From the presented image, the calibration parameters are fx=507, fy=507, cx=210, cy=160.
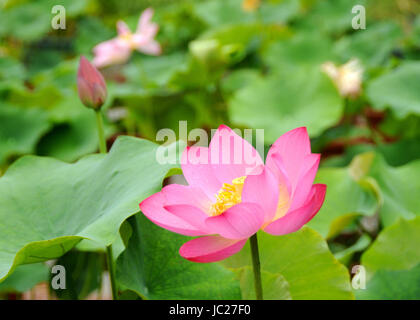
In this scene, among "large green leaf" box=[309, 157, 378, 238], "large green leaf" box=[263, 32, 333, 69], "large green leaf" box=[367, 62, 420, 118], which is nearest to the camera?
"large green leaf" box=[309, 157, 378, 238]

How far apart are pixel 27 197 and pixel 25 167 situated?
0.18 feet

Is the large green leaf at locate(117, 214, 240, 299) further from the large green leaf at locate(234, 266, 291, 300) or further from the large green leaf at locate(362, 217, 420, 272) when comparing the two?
the large green leaf at locate(362, 217, 420, 272)

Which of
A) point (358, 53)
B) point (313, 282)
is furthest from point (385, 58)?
point (313, 282)

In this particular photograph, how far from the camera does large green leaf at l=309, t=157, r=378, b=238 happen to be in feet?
2.73

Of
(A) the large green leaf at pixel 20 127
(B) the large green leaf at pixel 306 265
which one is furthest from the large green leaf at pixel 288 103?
(B) the large green leaf at pixel 306 265

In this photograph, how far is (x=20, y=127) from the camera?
1.42m

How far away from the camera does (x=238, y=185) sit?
1.41ft

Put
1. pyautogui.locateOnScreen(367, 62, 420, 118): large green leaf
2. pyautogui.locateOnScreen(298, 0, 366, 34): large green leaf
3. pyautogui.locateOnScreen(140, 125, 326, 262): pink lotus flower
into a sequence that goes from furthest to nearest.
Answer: pyautogui.locateOnScreen(298, 0, 366, 34): large green leaf < pyautogui.locateOnScreen(367, 62, 420, 118): large green leaf < pyautogui.locateOnScreen(140, 125, 326, 262): pink lotus flower

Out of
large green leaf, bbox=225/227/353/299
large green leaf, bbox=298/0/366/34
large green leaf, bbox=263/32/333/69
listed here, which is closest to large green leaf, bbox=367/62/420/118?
large green leaf, bbox=263/32/333/69

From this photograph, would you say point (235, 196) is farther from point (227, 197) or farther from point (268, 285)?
point (268, 285)

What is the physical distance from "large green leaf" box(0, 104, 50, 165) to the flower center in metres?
1.03

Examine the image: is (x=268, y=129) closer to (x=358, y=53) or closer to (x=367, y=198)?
(x=367, y=198)

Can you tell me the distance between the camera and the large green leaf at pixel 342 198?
32.8 inches
